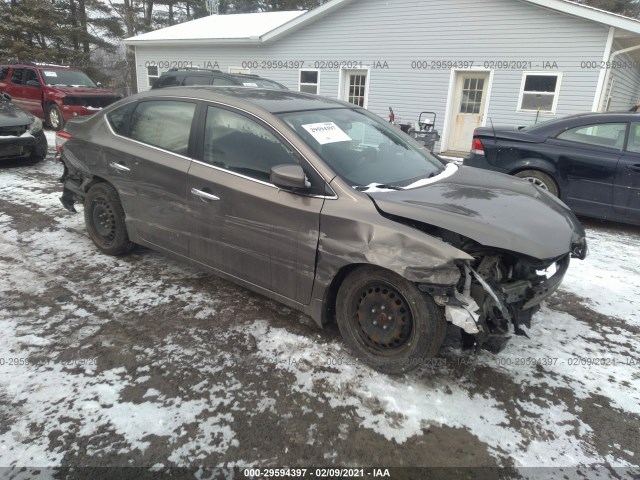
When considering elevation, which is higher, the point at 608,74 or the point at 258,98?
the point at 608,74

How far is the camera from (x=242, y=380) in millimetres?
2707

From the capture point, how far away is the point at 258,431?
2328mm

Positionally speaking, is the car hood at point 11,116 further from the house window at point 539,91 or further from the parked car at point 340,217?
the house window at point 539,91

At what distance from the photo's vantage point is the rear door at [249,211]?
2.94 metres

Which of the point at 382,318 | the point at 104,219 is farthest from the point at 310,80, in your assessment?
the point at 382,318

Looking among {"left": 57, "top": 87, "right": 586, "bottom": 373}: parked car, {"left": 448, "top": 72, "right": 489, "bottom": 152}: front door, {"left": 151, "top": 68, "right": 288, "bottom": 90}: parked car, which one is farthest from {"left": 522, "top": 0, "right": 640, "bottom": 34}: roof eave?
{"left": 57, "top": 87, "right": 586, "bottom": 373}: parked car

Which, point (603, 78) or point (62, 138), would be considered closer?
point (62, 138)

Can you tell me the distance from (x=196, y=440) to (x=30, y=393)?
42.8 inches

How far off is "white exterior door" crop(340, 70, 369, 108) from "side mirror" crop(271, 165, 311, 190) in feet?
39.1

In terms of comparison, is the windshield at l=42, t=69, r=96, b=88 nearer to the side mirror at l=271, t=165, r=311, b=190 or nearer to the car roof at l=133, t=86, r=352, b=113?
the car roof at l=133, t=86, r=352, b=113

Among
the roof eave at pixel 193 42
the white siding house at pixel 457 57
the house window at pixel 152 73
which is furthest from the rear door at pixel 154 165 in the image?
the house window at pixel 152 73

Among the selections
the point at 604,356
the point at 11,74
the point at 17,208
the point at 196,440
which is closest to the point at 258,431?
the point at 196,440

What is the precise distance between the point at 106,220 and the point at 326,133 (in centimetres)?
249

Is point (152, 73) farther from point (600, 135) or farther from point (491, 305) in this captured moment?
point (491, 305)
